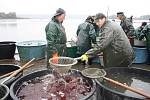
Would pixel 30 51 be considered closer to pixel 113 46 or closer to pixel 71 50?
pixel 71 50

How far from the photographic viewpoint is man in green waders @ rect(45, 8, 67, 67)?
263 inches

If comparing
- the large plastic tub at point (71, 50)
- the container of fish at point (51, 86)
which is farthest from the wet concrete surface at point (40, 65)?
the container of fish at point (51, 86)

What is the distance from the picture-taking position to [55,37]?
22.4 feet

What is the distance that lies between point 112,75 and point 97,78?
2.78 feet

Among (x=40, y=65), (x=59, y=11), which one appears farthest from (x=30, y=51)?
(x=59, y=11)

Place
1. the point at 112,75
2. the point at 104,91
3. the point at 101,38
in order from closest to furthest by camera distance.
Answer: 1. the point at 104,91
2. the point at 112,75
3. the point at 101,38

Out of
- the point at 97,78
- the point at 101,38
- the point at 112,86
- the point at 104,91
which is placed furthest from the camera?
the point at 101,38

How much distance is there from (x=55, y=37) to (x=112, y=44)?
6.24ft

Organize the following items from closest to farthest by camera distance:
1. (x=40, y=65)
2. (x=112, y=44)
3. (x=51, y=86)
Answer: (x=51, y=86) → (x=112, y=44) → (x=40, y=65)

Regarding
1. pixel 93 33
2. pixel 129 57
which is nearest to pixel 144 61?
pixel 93 33

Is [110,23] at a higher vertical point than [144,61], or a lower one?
higher

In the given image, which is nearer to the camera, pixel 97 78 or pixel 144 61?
pixel 97 78

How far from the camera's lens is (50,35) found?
6.73 m

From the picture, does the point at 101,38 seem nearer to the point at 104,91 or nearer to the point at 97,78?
the point at 97,78
